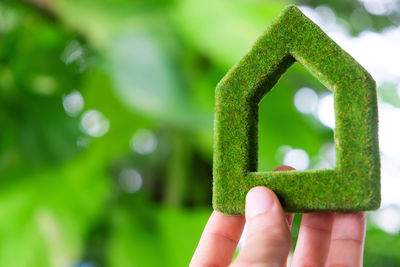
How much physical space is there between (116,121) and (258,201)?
1.61 feet

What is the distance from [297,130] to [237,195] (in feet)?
1.20

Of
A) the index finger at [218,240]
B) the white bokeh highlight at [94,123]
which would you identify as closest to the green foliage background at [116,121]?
the white bokeh highlight at [94,123]

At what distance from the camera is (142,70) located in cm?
59

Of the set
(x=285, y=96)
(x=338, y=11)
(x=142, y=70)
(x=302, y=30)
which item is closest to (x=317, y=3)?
(x=338, y=11)

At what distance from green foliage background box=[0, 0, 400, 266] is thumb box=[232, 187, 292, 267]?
0.30 metres

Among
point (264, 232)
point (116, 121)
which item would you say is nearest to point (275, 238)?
point (264, 232)

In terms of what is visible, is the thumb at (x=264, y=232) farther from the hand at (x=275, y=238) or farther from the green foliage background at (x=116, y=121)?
the green foliage background at (x=116, y=121)

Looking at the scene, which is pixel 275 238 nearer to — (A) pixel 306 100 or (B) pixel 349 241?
(B) pixel 349 241

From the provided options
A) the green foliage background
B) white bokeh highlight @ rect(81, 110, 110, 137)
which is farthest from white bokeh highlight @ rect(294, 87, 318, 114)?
white bokeh highlight @ rect(81, 110, 110, 137)

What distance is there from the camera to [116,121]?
717mm

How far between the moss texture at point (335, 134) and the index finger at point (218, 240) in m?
0.02

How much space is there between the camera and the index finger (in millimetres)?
298

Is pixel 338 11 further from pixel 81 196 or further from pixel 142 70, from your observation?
pixel 81 196

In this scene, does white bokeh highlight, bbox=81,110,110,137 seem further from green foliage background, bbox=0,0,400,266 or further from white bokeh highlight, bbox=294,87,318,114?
white bokeh highlight, bbox=294,87,318,114
